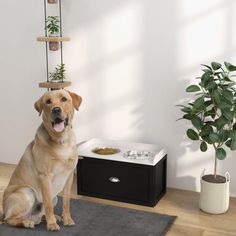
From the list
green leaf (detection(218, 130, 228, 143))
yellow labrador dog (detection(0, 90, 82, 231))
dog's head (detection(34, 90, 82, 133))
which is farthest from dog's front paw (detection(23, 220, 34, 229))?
green leaf (detection(218, 130, 228, 143))

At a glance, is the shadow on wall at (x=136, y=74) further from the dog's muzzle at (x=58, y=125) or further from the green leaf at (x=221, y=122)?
the dog's muzzle at (x=58, y=125)

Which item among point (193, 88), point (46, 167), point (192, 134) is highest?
point (193, 88)

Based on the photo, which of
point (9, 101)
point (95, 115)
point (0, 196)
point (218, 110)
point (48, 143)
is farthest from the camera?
point (9, 101)

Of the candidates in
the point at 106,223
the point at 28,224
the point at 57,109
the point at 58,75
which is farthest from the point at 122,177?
the point at 58,75

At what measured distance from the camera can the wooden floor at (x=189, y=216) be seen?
2.79 metres

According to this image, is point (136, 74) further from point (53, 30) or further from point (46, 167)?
point (46, 167)

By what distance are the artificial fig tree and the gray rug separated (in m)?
0.61

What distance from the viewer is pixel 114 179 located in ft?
10.7

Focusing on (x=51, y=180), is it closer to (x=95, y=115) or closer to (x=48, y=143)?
(x=48, y=143)

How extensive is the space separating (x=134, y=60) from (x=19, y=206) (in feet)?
4.91

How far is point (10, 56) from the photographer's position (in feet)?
12.9

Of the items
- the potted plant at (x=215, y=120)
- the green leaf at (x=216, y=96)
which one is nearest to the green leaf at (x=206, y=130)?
the potted plant at (x=215, y=120)

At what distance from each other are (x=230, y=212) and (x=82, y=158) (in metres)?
1.17

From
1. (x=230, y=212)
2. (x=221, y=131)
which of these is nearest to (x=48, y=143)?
(x=221, y=131)
